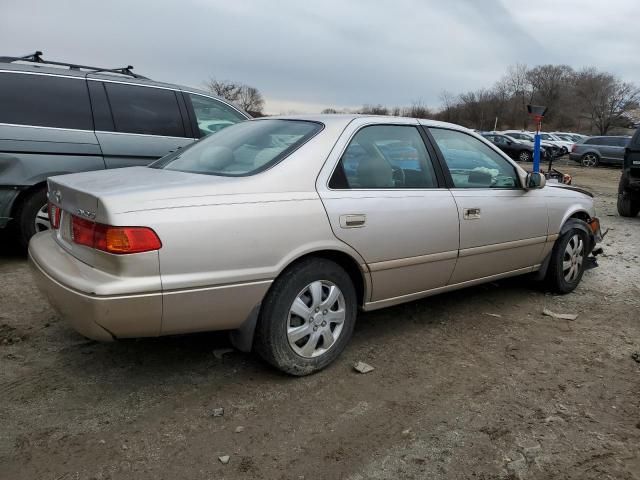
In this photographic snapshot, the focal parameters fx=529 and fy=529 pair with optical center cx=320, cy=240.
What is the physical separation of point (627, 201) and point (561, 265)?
19.9 ft

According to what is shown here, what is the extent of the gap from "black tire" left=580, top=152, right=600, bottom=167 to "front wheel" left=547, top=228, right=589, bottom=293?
2177 cm

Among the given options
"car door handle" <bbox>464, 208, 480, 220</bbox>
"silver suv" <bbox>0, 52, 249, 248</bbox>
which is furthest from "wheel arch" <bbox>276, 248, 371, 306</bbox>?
"silver suv" <bbox>0, 52, 249, 248</bbox>

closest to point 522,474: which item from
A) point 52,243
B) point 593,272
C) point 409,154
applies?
point 409,154

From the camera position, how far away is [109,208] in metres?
2.37

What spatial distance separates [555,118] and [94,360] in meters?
83.7

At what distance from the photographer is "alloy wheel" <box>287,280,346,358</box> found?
9.48 ft

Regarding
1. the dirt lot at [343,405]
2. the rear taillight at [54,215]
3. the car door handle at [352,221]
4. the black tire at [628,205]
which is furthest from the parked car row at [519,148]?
the rear taillight at [54,215]

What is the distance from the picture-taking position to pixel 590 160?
24125 mm

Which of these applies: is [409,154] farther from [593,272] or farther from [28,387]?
[593,272]

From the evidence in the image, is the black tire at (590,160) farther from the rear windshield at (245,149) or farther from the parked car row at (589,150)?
the rear windshield at (245,149)

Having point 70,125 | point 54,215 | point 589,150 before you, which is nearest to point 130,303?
point 54,215

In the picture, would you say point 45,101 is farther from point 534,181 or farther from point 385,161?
point 534,181

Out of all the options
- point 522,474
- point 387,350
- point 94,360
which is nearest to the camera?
point 522,474

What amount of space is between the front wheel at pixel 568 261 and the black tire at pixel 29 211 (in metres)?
4.64
